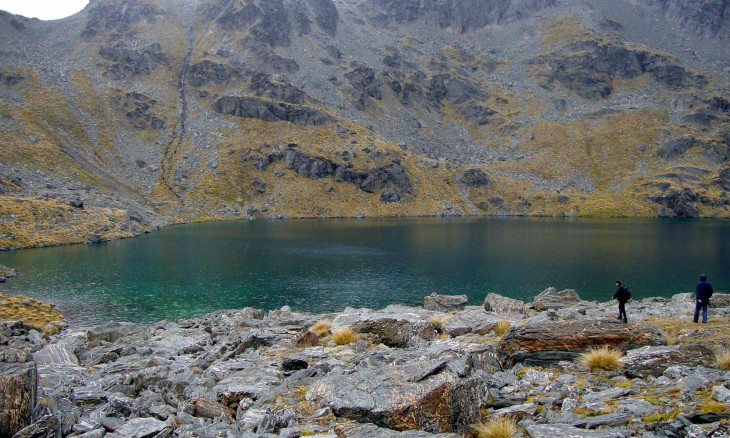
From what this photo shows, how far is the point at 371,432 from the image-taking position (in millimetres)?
10781

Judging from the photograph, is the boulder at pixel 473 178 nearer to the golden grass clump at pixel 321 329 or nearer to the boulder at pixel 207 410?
the golden grass clump at pixel 321 329

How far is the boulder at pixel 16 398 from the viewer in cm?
1119

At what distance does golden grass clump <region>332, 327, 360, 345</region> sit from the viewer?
70.5 feet

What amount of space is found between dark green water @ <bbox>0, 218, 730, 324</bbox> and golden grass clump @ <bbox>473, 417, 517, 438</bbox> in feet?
125

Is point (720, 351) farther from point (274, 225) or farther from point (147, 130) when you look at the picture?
point (147, 130)

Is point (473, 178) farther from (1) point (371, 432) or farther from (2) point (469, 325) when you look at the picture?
(1) point (371, 432)

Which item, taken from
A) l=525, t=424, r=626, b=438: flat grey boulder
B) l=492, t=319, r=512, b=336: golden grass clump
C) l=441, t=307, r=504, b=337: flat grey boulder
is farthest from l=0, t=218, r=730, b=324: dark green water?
l=525, t=424, r=626, b=438: flat grey boulder

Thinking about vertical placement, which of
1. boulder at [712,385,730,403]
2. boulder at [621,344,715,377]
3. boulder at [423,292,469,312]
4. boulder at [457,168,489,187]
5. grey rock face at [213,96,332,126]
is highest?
grey rock face at [213,96,332,126]

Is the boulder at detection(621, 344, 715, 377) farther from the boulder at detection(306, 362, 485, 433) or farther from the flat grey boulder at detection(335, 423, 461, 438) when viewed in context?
the flat grey boulder at detection(335, 423, 461, 438)

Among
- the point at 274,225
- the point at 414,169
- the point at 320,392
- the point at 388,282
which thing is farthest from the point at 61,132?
the point at 320,392

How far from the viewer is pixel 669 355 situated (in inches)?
553

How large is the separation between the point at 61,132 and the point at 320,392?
555 feet

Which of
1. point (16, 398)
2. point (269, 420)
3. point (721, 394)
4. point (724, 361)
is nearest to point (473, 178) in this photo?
point (724, 361)

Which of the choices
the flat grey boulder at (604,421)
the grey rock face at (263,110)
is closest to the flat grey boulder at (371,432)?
the flat grey boulder at (604,421)
